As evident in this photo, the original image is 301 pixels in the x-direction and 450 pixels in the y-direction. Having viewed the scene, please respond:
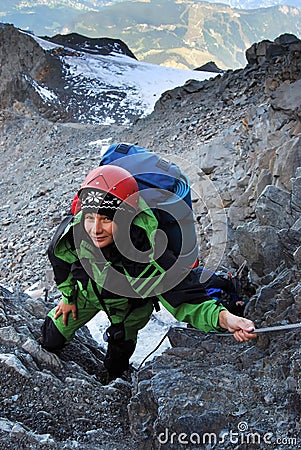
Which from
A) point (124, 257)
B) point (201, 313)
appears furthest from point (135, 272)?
point (201, 313)

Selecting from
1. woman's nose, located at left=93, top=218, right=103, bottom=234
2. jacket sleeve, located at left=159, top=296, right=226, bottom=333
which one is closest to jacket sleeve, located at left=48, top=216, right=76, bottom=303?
woman's nose, located at left=93, top=218, right=103, bottom=234

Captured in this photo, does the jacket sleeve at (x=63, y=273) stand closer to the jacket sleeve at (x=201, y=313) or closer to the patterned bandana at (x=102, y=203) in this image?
the patterned bandana at (x=102, y=203)

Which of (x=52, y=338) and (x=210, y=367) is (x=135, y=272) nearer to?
(x=210, y=367)

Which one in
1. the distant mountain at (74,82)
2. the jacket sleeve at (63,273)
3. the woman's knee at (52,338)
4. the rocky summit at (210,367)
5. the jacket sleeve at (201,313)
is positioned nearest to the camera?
the rocky summit at (210,367)

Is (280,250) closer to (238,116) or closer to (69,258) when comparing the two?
(69,258)

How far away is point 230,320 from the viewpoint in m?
2.51

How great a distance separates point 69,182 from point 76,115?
728 cm

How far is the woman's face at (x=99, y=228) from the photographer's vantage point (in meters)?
2.71

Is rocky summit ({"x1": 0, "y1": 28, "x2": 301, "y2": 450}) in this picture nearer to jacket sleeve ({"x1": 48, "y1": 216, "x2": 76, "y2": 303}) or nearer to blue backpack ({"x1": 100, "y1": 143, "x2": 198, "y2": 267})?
jacket sleeve ({"x1": 48, "y1": 216, "x2": 76, "y2": 303})

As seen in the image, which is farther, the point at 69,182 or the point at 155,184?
the point at 69,182

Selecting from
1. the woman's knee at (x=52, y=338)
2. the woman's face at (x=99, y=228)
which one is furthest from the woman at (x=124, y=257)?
the woman's knee at (x=52, y=338)

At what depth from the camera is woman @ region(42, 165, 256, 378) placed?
2.67 metres

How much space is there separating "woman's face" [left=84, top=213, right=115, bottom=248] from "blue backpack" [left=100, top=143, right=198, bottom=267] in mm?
254

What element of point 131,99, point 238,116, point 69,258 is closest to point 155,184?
point 69,258
